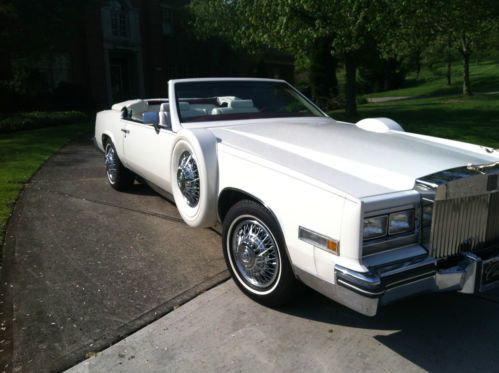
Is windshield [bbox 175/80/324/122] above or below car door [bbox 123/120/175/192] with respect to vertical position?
above

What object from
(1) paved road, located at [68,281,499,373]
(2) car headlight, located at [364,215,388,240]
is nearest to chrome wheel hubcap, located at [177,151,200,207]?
(1) paved road, located at [68,281,499,373]

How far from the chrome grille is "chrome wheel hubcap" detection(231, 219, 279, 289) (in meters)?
1.01

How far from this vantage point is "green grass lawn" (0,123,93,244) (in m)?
6.27

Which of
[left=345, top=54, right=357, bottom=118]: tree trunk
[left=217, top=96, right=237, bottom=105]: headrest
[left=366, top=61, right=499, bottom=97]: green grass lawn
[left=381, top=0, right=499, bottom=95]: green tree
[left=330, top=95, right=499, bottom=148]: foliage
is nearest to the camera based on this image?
[left=217, top=96, right=237, bottom=105]: headrest

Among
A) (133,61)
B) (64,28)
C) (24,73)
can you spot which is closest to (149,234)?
(64,28)

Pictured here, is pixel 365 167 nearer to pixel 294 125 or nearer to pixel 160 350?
pixel 294 125

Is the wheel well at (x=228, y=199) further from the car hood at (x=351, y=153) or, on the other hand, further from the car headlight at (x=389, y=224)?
the car headlight at (x=389, y=224)

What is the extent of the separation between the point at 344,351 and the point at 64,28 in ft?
51.2

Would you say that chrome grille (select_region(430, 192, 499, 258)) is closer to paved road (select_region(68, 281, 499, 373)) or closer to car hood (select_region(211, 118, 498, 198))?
car hood (select_region(211, 118, 498, 198))

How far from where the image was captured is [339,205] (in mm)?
2527

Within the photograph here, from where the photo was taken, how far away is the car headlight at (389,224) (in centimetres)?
254

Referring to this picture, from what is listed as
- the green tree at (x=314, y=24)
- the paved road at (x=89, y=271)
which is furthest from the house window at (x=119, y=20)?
the paved road at (x=89, y=271)

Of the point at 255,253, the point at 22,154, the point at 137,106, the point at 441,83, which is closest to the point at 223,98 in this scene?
the point at 137,106

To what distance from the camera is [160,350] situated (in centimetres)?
281
